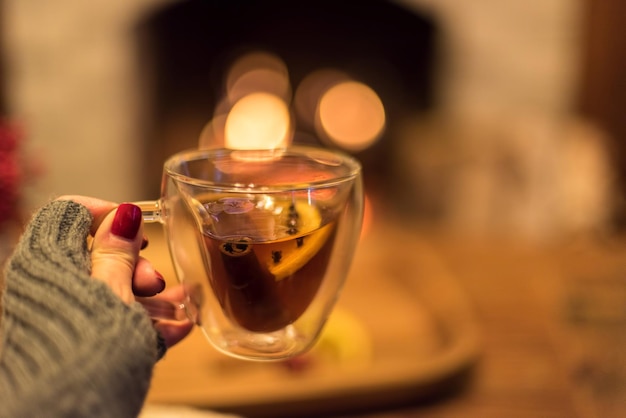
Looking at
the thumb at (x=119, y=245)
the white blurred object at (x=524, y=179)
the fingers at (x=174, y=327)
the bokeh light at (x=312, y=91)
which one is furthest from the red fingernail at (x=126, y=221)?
the bokeh light at (x=312, y=91)

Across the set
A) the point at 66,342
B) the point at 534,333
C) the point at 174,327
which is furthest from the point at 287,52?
the point at 66,342

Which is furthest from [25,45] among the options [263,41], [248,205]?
[248,205]

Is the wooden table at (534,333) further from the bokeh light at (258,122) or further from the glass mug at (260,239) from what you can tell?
the bokeh light at (258,122)

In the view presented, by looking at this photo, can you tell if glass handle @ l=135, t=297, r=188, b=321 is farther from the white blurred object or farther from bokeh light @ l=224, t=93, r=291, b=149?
bokeh light @ l=224, t=93, r=291, b=149

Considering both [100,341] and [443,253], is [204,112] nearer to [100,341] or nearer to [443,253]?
[443,253]

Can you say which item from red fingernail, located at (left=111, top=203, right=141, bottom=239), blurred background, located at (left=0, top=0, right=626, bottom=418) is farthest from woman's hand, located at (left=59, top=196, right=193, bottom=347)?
blurred background, located at (left=0, top=0, right=626, bottom=418)

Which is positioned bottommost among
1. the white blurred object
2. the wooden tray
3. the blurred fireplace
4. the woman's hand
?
the wooden tray

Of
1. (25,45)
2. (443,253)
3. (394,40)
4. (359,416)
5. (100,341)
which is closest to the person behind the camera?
(100,341)

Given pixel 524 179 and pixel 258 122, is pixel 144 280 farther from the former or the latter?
pixel 258 122
